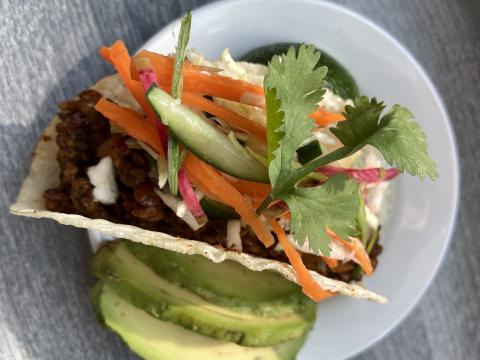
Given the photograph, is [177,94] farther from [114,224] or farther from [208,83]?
[114,224]

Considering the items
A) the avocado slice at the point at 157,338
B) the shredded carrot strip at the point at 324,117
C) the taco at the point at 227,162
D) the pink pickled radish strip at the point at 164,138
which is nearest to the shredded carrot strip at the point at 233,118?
the taco at the point at 227,162

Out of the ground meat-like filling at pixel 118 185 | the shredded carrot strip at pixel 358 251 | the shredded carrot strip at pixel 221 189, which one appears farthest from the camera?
the shredded carrot strip at pixel 358 251

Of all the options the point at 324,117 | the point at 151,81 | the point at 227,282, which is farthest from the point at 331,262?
the point at 151,81

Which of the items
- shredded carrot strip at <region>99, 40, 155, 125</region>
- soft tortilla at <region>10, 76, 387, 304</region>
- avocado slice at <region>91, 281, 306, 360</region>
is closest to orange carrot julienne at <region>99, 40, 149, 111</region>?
shredded carrot strip at <region>99, 40, 155, 125</region>

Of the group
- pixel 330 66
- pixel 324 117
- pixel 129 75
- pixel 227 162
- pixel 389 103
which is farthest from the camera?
pixel 389 103

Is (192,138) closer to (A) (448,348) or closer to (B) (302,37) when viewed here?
(B) (302,37)

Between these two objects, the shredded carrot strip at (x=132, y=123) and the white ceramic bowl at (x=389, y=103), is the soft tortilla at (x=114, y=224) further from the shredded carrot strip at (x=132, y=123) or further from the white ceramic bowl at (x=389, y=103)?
the white ceramic bowl at (x=389, y=103)

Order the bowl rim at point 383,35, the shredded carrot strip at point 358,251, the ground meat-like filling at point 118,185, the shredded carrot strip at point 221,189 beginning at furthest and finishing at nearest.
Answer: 1. the bowl rim at point 383,35
2. the shredded carrot strip at point 358,251
3. the ground meat-like filling at point 118,185
4. the shredded carrot strip at point 221,189

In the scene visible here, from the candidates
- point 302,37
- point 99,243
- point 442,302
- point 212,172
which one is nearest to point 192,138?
point 212,172
